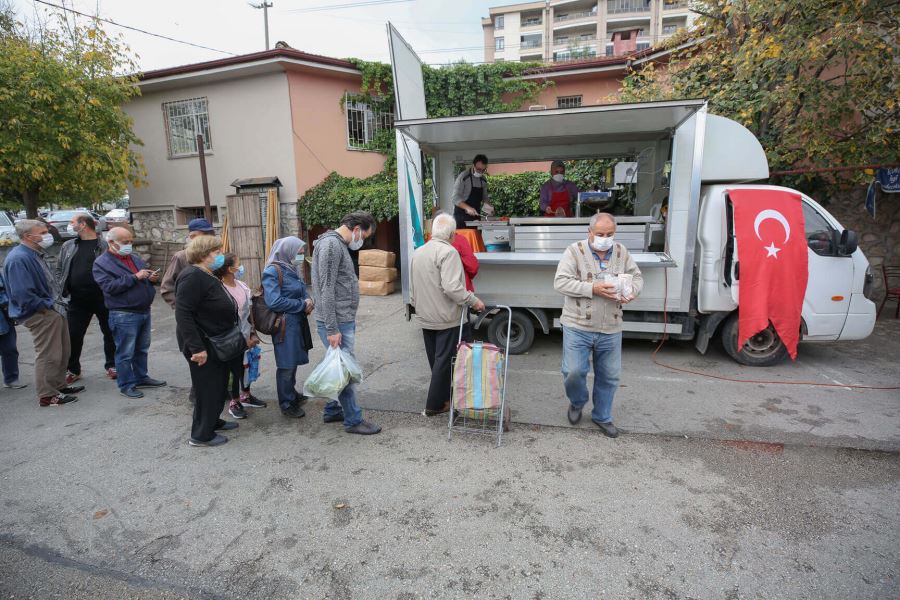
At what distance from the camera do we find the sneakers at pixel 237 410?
4250mm

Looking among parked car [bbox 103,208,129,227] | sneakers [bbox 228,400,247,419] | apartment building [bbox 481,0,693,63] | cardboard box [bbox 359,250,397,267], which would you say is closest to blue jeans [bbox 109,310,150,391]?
sneakers [bbox 228,400,247,419]

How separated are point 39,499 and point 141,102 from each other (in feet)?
41.8

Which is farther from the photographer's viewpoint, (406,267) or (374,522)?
(406,267)

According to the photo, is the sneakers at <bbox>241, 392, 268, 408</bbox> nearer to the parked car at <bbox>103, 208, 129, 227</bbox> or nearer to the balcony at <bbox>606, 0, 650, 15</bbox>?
the parked car at <bbox>103, 208, 129, 227</bbox>

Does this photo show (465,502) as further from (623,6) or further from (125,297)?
(623,6)

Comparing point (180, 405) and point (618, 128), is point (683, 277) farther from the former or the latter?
point (180, 405)

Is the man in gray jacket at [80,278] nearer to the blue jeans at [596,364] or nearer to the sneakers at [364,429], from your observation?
the sneakers at [364,429]

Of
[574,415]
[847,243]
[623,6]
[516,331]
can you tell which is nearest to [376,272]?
[516,331]

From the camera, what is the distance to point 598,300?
354 cm

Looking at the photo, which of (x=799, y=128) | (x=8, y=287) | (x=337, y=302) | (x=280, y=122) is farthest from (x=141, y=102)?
(x=799, y=128)

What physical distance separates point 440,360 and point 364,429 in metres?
0.86

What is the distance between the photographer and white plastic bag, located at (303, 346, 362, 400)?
136 inches

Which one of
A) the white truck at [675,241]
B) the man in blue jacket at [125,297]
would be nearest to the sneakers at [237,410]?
the man in blue jacket at [125,297]

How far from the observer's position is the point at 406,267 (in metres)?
5.82
